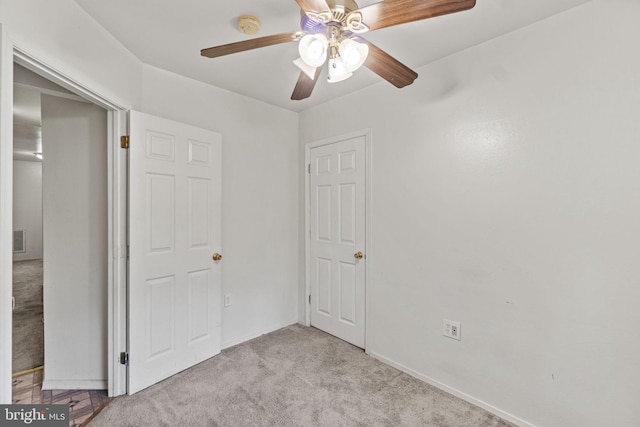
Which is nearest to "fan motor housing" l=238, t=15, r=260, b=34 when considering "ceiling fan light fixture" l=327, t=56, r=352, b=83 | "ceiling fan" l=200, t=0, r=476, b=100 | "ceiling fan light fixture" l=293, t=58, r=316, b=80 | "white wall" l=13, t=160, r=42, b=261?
"ceiling fan" l=200, t=0, r=476, b=100

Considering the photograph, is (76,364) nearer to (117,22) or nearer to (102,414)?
(102,414)

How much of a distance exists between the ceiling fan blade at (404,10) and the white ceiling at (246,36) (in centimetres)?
53

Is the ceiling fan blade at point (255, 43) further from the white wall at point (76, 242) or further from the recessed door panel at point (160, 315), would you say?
the recessed door panel at point (160, 315)

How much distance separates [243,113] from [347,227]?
153 centimetres

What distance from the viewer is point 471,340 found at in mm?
1996

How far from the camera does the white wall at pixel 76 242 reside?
2.09m

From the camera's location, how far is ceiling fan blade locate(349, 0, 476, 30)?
1043 millimetres

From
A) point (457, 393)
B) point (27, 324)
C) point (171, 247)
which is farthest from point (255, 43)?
point (27, 324)

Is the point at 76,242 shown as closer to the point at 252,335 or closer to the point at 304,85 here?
the point at 252,335

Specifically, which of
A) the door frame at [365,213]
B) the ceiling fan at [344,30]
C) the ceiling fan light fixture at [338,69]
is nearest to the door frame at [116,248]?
the ceiling fan at [344,30]

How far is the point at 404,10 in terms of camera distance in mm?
1115

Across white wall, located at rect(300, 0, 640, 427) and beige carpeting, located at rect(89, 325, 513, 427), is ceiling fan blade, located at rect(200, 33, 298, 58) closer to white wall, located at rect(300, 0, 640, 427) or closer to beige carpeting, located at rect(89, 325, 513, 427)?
white wall, located at rect(300, 0, 640, 427)

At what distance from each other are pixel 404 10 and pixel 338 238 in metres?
2.06

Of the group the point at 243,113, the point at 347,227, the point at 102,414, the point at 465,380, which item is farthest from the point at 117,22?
the point at 465,380
